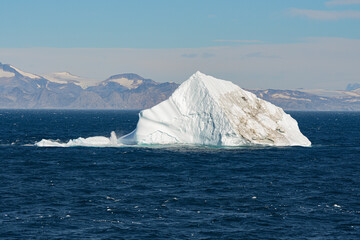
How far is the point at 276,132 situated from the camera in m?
68.2

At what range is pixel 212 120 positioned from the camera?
66125mm

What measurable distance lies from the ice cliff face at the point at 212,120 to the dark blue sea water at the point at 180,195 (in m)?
4.69

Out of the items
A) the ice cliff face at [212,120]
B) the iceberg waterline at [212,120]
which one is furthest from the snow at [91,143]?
the ice cliff face at [212,120]

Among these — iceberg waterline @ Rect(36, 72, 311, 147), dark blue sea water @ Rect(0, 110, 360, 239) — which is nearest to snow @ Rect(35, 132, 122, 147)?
iceberg waterline @ Rect(36, 72, 311, 147)

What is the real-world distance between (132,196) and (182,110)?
31403mm

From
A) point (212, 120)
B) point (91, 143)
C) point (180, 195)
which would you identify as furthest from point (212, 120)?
point (180, 195)

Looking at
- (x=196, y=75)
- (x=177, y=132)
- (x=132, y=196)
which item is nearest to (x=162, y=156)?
(x=177, y=132)

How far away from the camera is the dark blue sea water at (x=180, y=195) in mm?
29297

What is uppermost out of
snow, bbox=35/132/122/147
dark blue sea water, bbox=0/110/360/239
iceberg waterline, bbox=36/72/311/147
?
iceberg waterline, bbox=36/72/311/147

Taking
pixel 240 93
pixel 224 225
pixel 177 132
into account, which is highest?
pixel 240 93

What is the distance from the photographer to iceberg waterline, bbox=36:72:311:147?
2589 inches

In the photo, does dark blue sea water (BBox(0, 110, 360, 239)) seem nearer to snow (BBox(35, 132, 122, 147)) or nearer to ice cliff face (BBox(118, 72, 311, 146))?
ice cliff face (BBox(118, 72, 311, 146))

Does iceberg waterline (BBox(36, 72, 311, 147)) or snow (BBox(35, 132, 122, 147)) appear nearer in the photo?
iceberg waterline (BBox(36, 72, 311, 147))

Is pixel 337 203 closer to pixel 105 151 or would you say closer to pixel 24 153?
pixel 105 151
